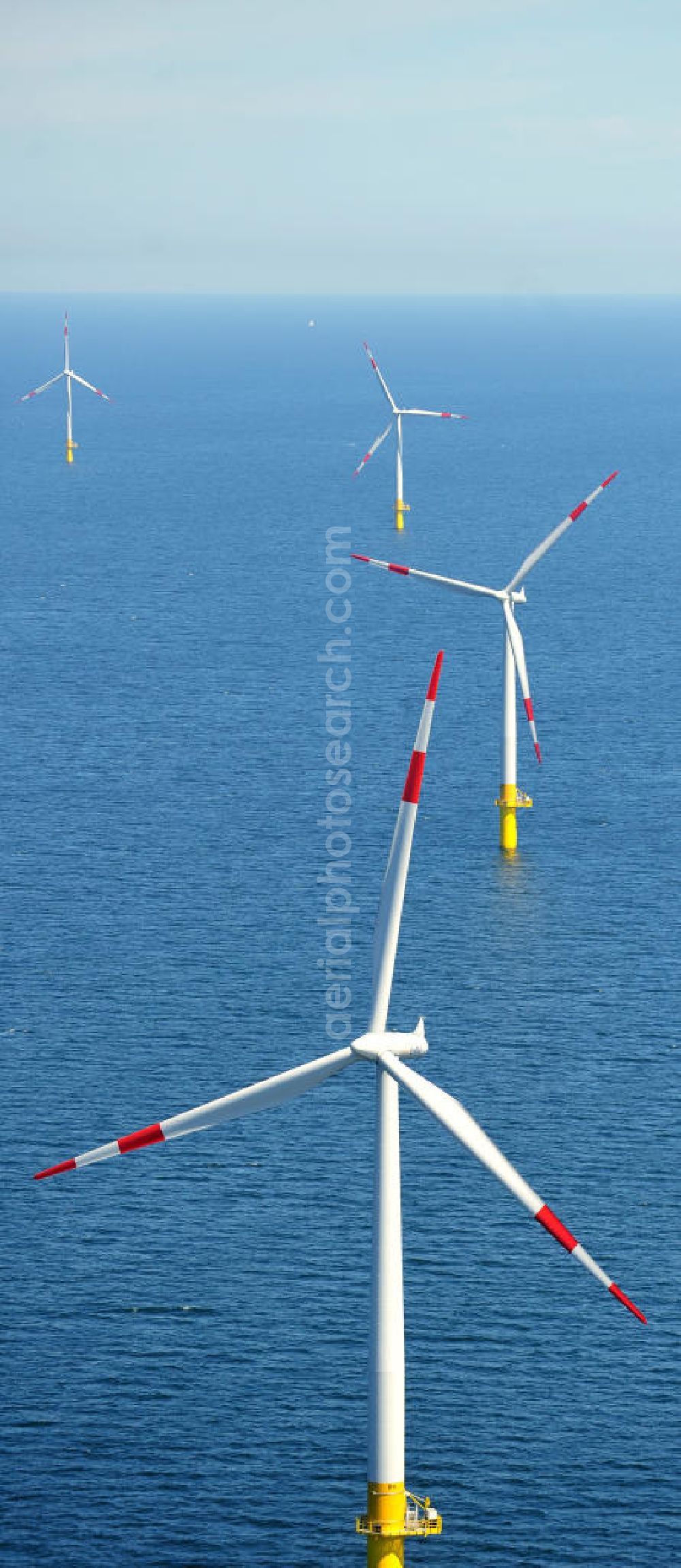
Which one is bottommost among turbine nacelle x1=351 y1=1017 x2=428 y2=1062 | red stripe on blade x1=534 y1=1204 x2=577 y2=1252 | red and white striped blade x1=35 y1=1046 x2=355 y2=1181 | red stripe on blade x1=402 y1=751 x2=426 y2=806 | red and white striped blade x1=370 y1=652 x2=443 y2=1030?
red stripe on blade x1=534 y1=1204 x2=577 y2=1252

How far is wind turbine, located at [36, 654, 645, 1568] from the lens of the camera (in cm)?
6781

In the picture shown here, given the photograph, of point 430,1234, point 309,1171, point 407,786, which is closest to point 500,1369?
point 430,1234

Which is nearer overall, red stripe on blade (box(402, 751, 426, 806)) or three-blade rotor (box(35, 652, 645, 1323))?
red stripe on blade (box(402, 751, 426, 806))

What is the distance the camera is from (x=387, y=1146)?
72438mm

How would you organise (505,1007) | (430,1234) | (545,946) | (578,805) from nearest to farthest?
(430,1234) → (505,1007) → (545,946) → (578,805)

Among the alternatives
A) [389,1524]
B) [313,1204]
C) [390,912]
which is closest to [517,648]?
[313,1204]

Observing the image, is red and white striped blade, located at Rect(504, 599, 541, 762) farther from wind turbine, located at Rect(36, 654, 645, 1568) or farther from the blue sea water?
wind turbine, located at Rect(36, 654, 645, 1568)

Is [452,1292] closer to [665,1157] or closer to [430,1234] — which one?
[430,1234]

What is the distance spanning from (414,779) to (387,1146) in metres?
13.9

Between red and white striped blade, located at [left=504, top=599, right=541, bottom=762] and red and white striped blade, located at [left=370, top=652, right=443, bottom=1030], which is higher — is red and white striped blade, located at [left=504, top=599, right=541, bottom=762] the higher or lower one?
the higher one

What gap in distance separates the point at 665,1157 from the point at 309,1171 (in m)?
19.2

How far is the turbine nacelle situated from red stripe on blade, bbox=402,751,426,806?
7435mm

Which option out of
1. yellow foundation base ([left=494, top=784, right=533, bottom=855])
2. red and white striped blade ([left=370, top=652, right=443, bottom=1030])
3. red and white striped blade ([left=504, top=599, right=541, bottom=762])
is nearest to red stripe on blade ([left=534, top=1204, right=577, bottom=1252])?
red and white striped blade ([left=370, top=652, right=443, bottom=1030])

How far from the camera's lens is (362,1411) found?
93250mm
